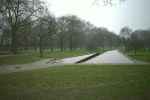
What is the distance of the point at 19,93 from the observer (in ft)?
22.7

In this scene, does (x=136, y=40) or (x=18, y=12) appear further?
(x=136, y=40)

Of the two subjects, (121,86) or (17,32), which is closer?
(121,86)

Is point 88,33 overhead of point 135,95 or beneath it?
overhead

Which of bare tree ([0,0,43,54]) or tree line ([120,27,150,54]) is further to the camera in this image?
tree line ([120,27,150,54])

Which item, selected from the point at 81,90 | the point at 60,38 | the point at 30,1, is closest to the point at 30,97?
the point at 81,90

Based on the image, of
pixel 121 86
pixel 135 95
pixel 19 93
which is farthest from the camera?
pixel 121 86

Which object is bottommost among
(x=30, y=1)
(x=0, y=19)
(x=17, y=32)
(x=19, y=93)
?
Result: (x=19, y=93)

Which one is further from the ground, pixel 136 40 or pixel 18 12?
pixel 18 12

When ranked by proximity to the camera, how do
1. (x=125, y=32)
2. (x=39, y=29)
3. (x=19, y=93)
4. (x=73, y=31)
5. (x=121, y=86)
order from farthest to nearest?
(x=125, y=32) < (x=73, y=31) < (x=39, y=29) < (x=121, y=86) < (x=19, y=93)

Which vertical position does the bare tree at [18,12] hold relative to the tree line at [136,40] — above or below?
above

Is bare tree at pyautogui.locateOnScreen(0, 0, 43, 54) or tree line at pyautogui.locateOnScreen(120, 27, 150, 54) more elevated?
bare tree at pyautogui.locateOnScreen(0, 0, 43, 54)

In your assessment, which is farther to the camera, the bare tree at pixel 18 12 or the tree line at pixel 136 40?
the tree line at pixel 136 40

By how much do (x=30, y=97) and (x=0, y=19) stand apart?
2521cm

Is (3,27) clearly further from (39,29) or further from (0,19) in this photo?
(39,29)
